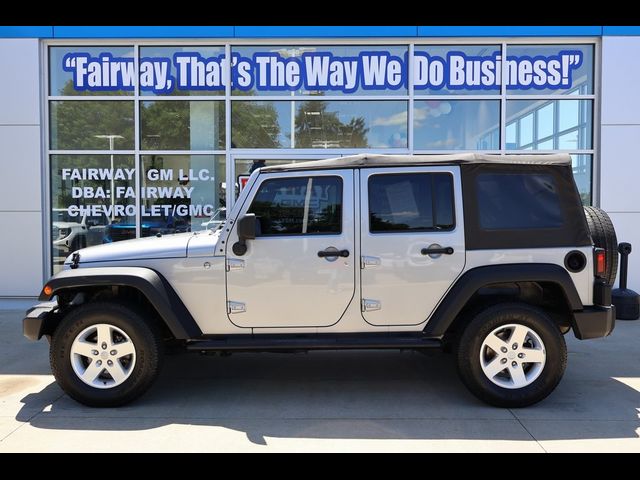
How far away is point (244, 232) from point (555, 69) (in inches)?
278

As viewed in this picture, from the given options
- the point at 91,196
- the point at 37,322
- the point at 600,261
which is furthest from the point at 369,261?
the point at 91,196

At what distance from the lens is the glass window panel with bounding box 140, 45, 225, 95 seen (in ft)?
29.3

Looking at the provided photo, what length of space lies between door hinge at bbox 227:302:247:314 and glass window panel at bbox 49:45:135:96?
604 centimetres

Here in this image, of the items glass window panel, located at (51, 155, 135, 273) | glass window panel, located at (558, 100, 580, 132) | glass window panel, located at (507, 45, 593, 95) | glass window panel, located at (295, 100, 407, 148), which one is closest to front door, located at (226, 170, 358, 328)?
glass window panel, located at (295, 100, 407, 148)

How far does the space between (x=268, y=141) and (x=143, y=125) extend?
6.95 feet

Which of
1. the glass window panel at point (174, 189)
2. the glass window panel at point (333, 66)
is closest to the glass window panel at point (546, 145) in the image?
the glass window panel at point (333, 66)

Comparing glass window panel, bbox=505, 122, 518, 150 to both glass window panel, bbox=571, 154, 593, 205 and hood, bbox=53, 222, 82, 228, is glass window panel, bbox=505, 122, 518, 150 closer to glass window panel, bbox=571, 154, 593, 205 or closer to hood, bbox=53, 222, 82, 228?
glass window panel, bbox=571, 154, 593, 205

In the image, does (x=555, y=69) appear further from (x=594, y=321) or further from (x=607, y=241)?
(x=594, y=321)

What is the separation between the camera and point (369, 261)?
14.2 feet

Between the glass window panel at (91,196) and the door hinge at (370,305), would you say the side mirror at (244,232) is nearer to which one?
the door hinge at (370,305)

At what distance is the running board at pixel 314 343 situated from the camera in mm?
4301

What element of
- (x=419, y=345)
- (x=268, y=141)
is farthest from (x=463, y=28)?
(x=419, y=345)

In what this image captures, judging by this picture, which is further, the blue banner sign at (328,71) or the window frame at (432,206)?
the blue banner sign at (328,71)

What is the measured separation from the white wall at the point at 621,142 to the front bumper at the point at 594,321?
5.09 m
